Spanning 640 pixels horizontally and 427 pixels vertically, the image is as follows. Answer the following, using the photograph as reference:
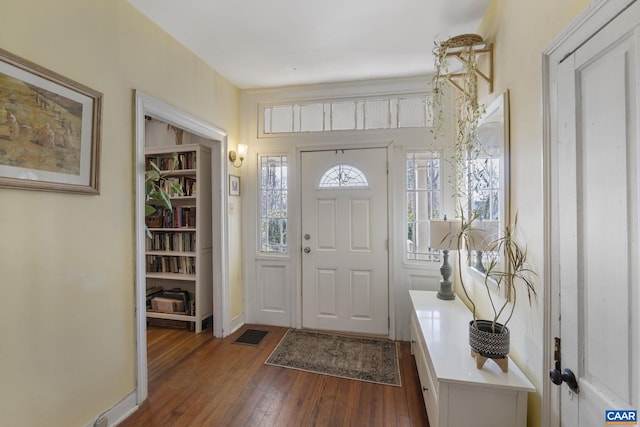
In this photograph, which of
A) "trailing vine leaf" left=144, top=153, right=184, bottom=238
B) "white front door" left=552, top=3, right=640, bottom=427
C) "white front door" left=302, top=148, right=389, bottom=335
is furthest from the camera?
"white front door" left=302, top=148, right=389, bottom=335

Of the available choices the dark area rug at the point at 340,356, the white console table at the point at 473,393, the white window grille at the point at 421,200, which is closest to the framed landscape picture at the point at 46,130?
the dark area rug at the point at 340,356

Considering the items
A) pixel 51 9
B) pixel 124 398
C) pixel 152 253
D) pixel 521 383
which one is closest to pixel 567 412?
pixel 521 383

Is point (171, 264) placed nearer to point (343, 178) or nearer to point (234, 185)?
point (234, 185)

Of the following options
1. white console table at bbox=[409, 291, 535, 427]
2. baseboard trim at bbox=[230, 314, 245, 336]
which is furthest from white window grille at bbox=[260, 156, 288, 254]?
white console table at bbox=[409, 291, 535, 427]

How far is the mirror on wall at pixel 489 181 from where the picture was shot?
1679 millimetres

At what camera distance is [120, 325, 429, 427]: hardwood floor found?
1854 millimetres

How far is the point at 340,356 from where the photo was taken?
8.70 ft

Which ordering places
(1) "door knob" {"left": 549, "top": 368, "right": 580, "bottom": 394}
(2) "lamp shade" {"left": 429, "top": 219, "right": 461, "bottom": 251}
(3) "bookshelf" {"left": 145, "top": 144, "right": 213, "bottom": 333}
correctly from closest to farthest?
(1) "door knob" {"left": 549, "top": 368, "right": 580, "bottom": 394}
(2) "lamp shade" {"left": 429, "top": 219, "right": 461, "bottom": 251}
(3) "bookshelf" {"left": 145, "top": 144, "right": 213, "bottom": 333}

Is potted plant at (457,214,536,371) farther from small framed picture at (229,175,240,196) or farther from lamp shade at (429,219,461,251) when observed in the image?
small framed picture at (229,175,240,196)

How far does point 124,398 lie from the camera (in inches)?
73.9

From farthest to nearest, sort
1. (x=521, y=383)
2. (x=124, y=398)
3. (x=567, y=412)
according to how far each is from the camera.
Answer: (x=124, y=398) → (x=521, y=383) → (x=567, y=412)

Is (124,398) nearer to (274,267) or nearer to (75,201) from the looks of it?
(75,201)

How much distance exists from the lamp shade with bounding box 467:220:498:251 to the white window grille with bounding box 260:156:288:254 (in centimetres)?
196

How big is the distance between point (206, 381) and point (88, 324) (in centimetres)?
102
